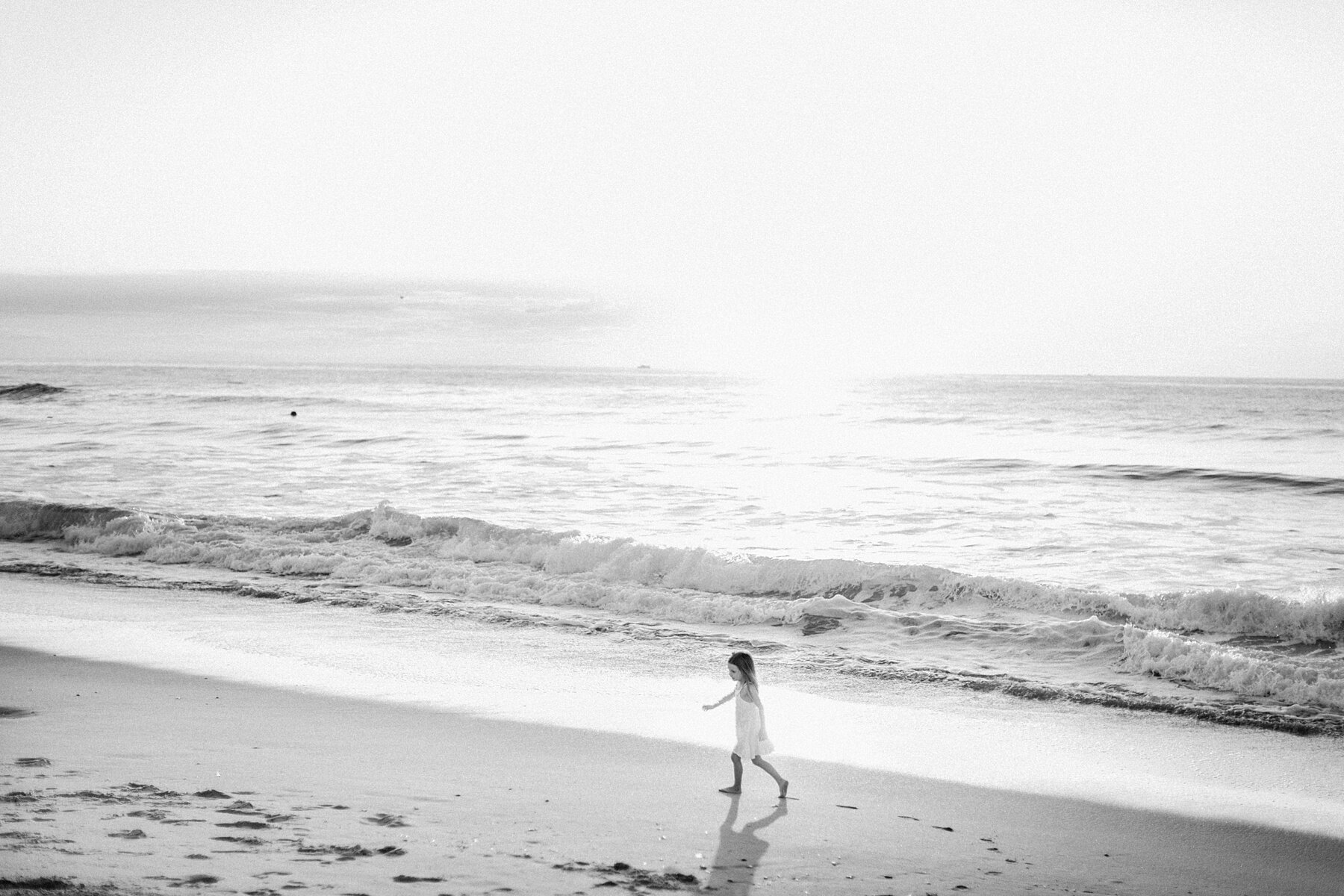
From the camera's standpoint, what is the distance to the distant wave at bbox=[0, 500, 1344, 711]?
1057 cm

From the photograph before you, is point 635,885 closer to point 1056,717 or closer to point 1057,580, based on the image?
point 1056,717

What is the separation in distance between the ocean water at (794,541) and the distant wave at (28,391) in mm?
24682

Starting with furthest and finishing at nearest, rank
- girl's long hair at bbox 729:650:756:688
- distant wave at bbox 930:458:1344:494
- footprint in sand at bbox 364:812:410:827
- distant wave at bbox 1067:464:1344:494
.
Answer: distant wave at bbox 930:458:1344:494 → distant wave at bbox 1067:464:1344:494 → girl's long hair at bbox 729:650:756:688 → footprint in sand at bbox 364:812:410:827

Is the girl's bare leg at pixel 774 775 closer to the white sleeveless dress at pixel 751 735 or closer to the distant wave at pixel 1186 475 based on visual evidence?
the white sleeveless dress at pixel 751 735

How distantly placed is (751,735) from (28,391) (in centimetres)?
7268

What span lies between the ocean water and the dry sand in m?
3.30

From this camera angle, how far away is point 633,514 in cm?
2058

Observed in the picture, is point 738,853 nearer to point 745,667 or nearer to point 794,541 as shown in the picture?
point 745,667

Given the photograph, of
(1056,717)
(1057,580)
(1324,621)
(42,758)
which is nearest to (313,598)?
(42,758)

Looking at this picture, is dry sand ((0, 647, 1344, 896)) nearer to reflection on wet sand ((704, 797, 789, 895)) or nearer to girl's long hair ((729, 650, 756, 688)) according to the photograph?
reflection on wet sand ((704, 797, 789, 895))

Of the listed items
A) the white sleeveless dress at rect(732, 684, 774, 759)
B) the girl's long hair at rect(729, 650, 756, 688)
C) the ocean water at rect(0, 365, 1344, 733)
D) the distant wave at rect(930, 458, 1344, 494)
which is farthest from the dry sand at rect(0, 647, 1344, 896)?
the distant wave at rect(930, 458, 1344, 494)

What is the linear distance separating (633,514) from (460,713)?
12350 mm

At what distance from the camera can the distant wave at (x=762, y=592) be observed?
1057 cm

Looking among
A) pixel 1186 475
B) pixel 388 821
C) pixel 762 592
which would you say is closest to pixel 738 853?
pixel 388 821
